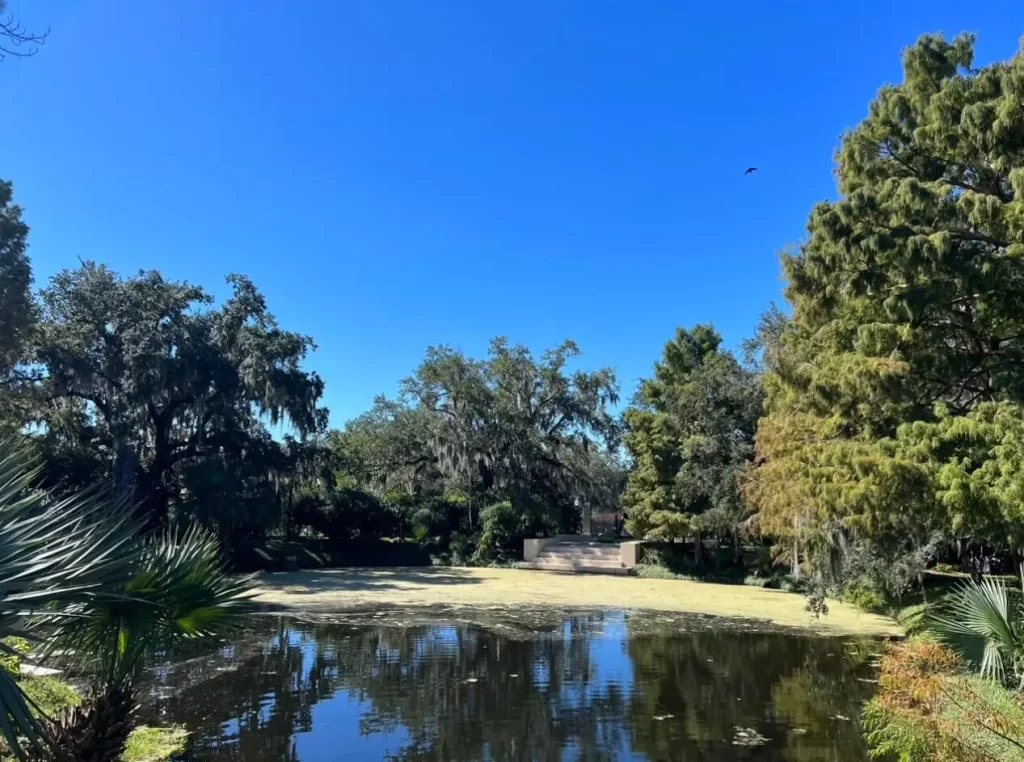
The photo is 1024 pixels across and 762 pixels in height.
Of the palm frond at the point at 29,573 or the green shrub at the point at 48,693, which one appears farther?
the green shrub at the point at 48,693

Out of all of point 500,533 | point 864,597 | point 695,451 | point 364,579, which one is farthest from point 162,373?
point 864,597

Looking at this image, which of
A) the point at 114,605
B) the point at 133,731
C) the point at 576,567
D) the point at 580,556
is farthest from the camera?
the point at 580,556

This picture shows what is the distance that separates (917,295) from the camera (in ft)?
31.6

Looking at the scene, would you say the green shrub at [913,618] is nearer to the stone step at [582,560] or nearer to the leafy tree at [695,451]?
the leafy tree at [695,451]

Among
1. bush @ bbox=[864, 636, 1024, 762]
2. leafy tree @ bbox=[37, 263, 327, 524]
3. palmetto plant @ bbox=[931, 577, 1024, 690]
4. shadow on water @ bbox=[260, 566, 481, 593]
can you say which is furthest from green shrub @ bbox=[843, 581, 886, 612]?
leafy tree @ bbox=[37, 263, 327, 524]

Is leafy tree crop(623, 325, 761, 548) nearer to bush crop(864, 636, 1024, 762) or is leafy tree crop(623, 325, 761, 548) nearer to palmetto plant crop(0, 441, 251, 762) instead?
bush crop(864, 636, 1024, 762)

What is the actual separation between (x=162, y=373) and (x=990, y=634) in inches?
901

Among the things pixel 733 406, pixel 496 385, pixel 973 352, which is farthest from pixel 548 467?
pixel 973 352

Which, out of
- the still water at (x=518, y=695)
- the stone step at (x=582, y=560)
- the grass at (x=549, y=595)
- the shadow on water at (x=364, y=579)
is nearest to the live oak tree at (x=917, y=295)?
the still water at (x=518, y=695)

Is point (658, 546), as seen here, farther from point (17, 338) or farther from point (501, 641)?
point (17, 338)

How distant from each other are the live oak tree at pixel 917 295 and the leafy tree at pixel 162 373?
19.0 m

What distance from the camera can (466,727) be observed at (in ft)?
24.0

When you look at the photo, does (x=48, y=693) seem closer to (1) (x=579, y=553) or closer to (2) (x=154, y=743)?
(2) (x=154, y=743)

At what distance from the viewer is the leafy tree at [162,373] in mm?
23156
